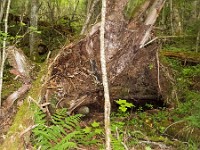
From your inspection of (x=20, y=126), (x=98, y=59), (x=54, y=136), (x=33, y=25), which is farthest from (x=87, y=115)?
(x=33, y=25)

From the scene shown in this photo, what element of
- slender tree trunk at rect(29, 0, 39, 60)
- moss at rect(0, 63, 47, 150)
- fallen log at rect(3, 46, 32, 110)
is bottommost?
moss at rect(0, 63, 47, 150)

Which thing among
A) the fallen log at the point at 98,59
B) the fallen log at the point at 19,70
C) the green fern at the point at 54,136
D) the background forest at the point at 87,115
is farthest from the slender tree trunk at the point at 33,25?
the green fern at the point at 54,136

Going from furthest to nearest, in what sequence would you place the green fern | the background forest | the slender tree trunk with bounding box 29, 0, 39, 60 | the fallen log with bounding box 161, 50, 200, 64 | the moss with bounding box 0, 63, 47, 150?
Result: the fallen log with bounding box 161, 50, 200, 64 < the slender tree trunk with bounding box 29, 0, 39, 60 < the background forest < the green fern < the moss with bounding box 0, 63, 47, 150

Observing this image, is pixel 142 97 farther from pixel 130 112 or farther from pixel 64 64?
pixel 64 64

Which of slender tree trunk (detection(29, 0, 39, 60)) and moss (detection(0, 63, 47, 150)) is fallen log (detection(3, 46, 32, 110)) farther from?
slender tree trunk (detection(29, 0, 39, 60))

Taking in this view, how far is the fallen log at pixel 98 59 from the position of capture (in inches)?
229

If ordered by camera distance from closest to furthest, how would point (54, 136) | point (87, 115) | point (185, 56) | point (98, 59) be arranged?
point (54, 136)
point (98, 59)
point (87, 115)
point (185, 56)

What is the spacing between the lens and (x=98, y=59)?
6.04m

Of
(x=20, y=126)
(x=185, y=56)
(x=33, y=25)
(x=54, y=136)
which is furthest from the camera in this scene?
(x=185, y=56)

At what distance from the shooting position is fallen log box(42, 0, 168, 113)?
5.81 m

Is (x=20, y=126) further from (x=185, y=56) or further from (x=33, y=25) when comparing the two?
(x=185, y=56)

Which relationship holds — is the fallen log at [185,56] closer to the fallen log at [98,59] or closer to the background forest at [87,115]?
the background forest at [87,115]

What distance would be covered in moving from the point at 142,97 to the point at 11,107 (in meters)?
3.33

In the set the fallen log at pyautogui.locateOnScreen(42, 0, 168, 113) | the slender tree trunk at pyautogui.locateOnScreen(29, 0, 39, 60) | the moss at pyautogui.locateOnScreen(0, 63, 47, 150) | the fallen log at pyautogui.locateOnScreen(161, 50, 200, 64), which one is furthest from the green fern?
the fallen log at pyautogui.locateOnScreen(161, 50, 200, 64)
